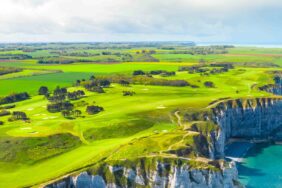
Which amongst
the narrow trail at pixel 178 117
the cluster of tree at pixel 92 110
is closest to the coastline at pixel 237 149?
the narrow trail at pixel 178 117

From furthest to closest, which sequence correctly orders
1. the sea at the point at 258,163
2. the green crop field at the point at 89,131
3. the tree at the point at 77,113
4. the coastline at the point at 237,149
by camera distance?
the tree at the point at 77,113 → the coastline at the point at 237,149 → the sea at the point at 258,163 → the green crop field at the point at 89,131

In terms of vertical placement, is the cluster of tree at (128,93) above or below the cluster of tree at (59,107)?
above

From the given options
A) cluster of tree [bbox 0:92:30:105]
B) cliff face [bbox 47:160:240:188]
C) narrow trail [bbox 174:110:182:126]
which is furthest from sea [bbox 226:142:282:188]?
cluster of tree [bbox 0:92:30:105]

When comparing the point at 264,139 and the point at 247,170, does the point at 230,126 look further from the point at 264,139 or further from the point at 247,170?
the point at 247,170

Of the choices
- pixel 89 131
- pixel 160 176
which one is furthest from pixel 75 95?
pixel 160 176

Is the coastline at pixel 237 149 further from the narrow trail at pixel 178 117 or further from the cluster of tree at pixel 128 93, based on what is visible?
the cluster of tree at pixel 128 93

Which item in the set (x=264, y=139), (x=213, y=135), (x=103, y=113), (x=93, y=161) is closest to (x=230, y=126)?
(x=264, y=139)

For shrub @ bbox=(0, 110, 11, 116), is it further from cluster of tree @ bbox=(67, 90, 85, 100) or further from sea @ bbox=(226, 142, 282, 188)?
sea @ bbox=(226, 142, 282, 188)
